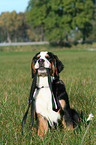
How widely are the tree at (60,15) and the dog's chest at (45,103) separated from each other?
43289mm

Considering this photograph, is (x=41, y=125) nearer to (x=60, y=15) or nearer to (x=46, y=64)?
(x=46, y=64)

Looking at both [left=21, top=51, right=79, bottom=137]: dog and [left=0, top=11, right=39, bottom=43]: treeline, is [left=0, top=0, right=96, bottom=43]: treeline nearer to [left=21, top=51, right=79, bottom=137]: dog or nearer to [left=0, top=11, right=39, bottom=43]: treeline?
[left=0, top=11, right=39, bottom=43]: treeline

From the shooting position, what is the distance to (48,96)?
2.33m

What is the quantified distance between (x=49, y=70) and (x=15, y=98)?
1757 mm

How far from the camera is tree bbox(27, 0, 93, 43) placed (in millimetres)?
45000

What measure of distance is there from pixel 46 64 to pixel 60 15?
47.6 meters

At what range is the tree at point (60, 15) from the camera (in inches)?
1772

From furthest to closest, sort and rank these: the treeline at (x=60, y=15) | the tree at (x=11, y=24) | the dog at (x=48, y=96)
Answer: the tree at (x=11, y=24) < the treeline at (x=60, y=15) < the dog at (x=48, y=96)

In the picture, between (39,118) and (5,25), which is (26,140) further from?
(5,25)

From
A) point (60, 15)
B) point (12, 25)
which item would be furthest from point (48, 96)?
point (12, 25)

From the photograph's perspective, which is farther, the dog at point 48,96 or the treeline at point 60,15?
the treeline at point 60,15

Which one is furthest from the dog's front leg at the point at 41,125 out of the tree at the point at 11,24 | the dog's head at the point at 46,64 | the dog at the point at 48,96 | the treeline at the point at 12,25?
the tree at the point at 11,24

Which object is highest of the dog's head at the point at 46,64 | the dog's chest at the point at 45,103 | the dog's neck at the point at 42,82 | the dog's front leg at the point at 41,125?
the dog's head at the point at 46,64

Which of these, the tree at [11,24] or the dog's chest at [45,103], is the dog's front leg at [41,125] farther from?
the tree at [11,24]
